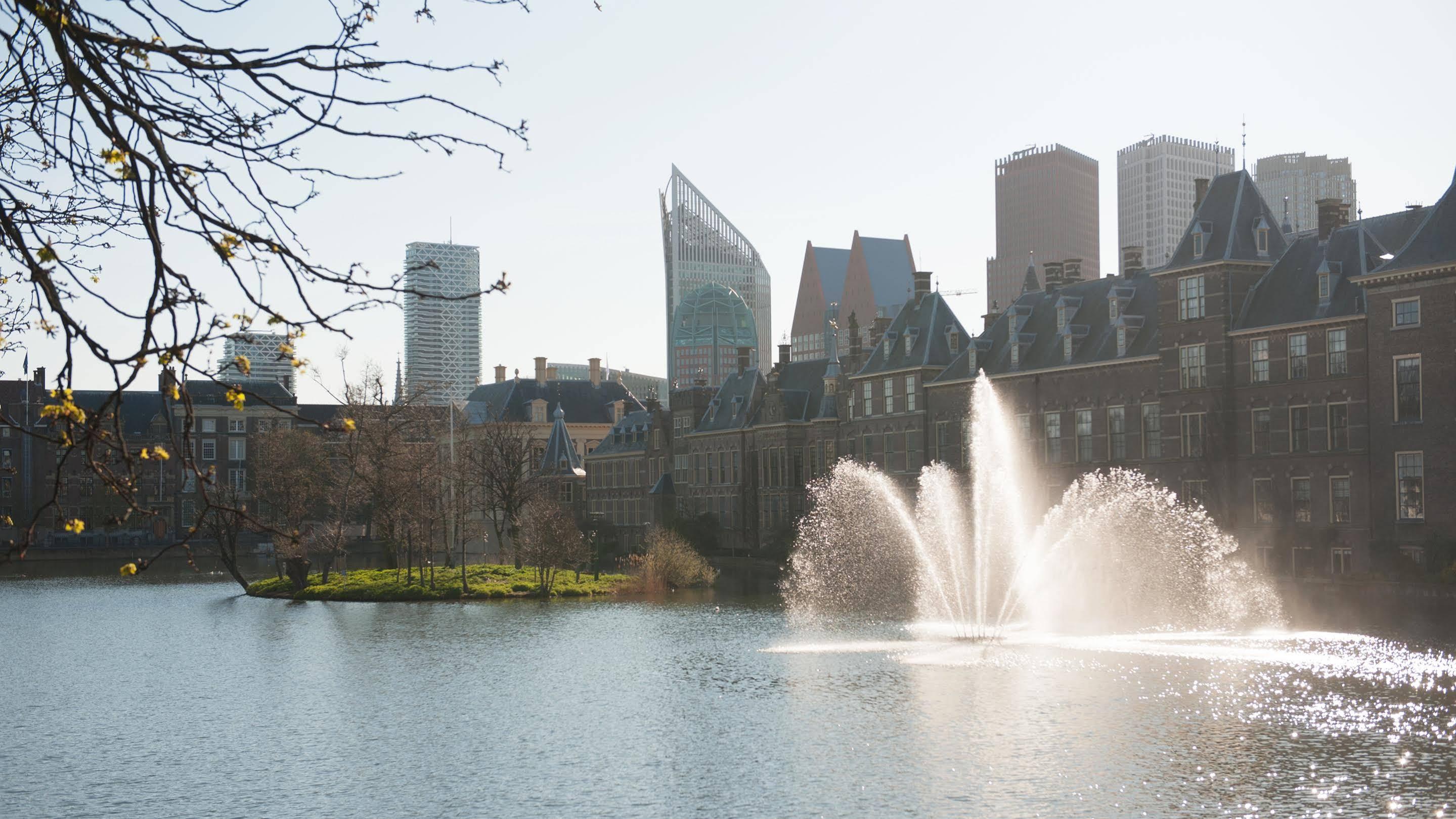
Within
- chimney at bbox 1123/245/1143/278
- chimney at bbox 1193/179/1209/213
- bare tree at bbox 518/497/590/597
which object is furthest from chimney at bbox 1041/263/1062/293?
bare tree at bbox 518/497/590/597

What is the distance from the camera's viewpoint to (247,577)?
76.4 meters

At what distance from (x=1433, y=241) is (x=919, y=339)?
30.0 meters

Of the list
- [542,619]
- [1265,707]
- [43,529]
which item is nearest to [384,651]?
[542,619]

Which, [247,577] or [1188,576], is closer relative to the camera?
[1188,576]

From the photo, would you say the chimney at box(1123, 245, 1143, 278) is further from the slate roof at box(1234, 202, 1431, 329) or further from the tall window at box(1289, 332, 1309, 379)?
the tall window at box(1289, 332, 1309, 379)

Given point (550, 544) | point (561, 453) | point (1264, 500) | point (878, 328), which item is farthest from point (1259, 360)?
point (561, 453)

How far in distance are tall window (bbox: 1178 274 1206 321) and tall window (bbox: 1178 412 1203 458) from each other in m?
4.07

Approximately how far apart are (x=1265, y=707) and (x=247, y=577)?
61.5 metres

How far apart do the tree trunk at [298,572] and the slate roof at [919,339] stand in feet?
106

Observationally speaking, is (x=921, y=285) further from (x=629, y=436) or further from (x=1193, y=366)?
(x=629, y=436)

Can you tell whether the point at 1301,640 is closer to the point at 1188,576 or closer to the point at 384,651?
the point at 1188,576

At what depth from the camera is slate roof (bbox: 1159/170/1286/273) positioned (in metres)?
57.9

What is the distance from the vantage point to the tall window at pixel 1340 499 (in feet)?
175

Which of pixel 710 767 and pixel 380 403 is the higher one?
pixel 380 403
